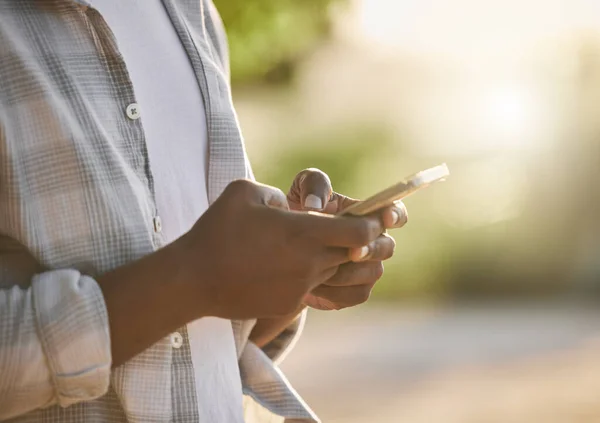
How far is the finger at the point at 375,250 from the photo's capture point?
1.12m

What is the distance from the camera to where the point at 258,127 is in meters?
9.41

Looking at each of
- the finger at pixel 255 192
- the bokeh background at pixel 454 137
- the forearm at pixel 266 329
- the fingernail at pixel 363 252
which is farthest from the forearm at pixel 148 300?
the bokeh background at pixel 454 137

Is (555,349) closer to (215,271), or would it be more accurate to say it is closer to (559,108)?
(559,108)

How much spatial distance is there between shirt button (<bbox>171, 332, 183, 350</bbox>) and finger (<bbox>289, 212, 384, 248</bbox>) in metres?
0.31

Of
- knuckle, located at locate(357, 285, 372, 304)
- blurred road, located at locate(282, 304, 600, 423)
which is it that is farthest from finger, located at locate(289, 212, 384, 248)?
blurred road, located at locate(282, 304, 600, 423)

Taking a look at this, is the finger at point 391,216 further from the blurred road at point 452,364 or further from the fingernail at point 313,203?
the blurred road at point 452,364

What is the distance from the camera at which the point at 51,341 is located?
1.06 m

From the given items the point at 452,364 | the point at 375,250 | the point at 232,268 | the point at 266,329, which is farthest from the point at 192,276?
the point at 452,364

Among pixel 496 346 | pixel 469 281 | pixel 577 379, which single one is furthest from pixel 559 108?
pixel 577 379

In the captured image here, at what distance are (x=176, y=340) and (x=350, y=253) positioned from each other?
31 cm

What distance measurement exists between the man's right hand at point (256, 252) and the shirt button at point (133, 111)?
25 cm

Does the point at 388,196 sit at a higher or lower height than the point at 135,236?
higher

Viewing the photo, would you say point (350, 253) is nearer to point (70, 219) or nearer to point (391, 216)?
point (391, 216)

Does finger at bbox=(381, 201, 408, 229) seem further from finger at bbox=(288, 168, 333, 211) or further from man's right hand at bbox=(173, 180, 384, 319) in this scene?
finger at bbox=(288, 168, 333, 211)
